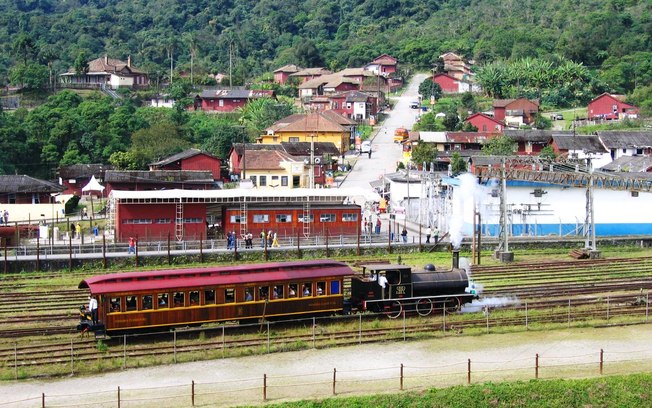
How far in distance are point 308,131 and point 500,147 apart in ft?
54.8

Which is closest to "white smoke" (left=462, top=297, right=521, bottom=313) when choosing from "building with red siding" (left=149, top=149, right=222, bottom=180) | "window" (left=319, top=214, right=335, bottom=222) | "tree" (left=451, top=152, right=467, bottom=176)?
"window" (left=319, top=214, right=335, bottom=222)

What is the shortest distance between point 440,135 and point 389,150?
5122 millimetres

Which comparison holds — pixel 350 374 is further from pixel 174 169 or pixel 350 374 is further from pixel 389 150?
pixel 389 150

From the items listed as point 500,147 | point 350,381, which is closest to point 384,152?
point 500,147

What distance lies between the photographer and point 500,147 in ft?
223

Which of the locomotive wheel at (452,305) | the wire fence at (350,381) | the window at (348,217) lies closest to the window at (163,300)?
the wire fence at (350,381)

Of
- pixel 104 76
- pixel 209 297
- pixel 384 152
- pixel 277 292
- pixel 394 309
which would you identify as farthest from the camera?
pixel 104 76

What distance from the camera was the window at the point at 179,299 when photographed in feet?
81.8

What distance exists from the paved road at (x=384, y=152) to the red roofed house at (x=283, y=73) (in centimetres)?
1524

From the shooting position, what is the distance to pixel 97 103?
3068 inches

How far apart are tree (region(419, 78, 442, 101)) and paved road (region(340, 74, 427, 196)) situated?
2.27 m

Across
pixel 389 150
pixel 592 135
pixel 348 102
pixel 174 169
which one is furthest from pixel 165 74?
pixel 592 135

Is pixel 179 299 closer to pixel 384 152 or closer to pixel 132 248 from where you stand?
pixel 132 248

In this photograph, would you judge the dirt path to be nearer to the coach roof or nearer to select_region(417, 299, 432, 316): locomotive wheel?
select_region(417, 299, 432, 316): locomotive wheel
